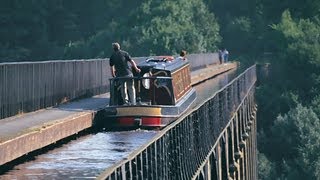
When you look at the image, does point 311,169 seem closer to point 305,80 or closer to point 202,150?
point 305,80

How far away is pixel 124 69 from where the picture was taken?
2638 cm

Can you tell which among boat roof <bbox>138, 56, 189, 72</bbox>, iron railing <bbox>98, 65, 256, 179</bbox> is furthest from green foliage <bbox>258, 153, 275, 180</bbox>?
boat roof <bbox>138, 56, 189, 72</bbox>

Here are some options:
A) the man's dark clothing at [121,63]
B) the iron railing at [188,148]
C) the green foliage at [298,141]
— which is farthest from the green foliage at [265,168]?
the man's dark clothing at [121,63]

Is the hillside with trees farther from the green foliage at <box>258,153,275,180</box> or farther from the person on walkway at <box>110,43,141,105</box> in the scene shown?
the person on walkway at <box>110,43,141,105</box>

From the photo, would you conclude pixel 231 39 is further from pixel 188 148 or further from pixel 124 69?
pixel 188 148

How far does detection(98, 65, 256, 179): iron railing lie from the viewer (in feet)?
40.8

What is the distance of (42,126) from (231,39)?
84.9 m

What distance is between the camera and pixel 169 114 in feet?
84.9

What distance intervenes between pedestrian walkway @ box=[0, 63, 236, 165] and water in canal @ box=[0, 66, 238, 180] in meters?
0.23

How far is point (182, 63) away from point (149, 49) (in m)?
55.6

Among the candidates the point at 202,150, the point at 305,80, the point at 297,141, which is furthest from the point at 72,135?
the point at 305,80

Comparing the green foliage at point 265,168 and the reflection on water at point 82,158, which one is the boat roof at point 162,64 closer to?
the reflection on water at point 82,158

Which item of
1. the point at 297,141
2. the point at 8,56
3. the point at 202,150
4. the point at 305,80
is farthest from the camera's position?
the point at 8,56

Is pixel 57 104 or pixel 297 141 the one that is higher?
pixel 57 104
